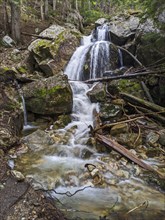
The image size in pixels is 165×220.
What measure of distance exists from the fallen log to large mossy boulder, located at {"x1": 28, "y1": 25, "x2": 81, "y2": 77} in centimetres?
533

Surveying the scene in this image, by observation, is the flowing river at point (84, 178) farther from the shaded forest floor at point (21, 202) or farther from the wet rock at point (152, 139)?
the wet rock at point (152, 139)

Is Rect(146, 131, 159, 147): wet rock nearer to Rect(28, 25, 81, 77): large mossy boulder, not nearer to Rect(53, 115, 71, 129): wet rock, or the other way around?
Rect(53, 115, 71, 129): wet rock

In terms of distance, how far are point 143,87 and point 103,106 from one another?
1909mm

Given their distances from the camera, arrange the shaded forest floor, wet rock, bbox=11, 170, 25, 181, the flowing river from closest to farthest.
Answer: the shaded forest floor, the flowing river, wet rock, bbox=11, 170, 25, 181

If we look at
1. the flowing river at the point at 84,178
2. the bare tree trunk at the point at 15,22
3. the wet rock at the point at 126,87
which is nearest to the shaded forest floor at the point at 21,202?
the flowing river at the point at 84,178

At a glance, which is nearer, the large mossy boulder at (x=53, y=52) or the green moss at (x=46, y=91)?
the green moss at (x=46, y=91)

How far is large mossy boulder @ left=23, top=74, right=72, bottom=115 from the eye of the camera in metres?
8.80

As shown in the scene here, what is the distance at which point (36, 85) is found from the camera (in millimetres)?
9039

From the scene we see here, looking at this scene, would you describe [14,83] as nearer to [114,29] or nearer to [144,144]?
[144,144]

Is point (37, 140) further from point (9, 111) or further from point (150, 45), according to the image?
point (150, 45)

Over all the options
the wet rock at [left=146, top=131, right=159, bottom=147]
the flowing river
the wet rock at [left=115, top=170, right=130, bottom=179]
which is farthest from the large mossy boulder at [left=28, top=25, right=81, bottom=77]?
the wet rock at [left=115, top=170, right=130, bottom=179]

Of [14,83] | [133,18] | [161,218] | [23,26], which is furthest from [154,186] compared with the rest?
[23,26]

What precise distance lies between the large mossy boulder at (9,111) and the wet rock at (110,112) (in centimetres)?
274

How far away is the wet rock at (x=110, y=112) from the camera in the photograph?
28.5ft
